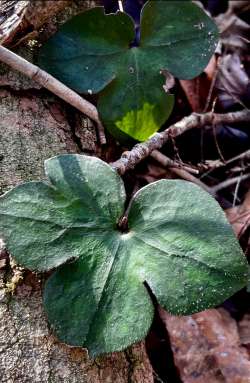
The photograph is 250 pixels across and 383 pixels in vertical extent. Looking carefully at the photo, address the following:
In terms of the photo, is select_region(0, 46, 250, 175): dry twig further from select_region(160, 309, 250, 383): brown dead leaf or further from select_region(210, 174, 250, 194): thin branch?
select_region(160, 309, 250, 383): brown dead leaf

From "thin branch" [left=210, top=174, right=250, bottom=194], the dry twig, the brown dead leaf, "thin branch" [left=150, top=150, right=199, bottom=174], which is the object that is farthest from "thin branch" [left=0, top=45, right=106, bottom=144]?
the brown dead leaf

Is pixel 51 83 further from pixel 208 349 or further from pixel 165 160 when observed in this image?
pixel 208 349

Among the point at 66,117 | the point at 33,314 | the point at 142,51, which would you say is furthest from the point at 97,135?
the point at 33,314

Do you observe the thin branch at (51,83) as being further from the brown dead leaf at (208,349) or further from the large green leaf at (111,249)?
the brown dead leaf at (208,349)

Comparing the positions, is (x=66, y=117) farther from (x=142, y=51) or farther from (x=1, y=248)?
(x=1, y=248)

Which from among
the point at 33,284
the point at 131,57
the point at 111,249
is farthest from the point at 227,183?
the point at 33,284

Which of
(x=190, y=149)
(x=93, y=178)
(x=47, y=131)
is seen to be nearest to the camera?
(x=93, y=178)
